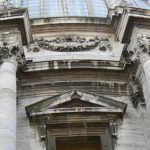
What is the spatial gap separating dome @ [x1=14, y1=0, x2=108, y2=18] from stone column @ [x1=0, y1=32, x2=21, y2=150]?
7618mm

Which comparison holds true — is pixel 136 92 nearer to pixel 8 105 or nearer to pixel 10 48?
pixel 10 48

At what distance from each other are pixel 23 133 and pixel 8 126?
255cm

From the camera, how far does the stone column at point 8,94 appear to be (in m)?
15.1

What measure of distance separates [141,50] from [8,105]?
5064 millimetres

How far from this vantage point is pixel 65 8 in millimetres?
27281

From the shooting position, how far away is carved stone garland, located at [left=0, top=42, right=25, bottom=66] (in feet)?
59.3

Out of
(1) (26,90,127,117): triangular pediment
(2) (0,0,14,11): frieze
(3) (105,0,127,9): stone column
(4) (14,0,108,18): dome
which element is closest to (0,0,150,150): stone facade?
(1) (26,90,127,117): triangular pediment

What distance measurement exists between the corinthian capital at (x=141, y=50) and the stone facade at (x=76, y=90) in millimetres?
33

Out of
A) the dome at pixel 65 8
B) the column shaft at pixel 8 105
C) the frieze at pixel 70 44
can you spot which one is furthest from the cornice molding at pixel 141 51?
the dome at pixel 65 8

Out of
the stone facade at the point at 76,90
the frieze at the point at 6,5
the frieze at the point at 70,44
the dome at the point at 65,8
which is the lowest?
the dome at the point at 65,8

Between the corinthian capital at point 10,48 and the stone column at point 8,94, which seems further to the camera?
the corinthian capital at point 10,48

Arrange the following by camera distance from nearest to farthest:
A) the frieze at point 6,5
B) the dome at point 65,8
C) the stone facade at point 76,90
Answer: the stone facade at point 76,90, the frieze at point 6,5, the dome at point 65,8

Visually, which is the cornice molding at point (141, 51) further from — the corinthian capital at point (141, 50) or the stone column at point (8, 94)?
the stone column at point (8, 94)

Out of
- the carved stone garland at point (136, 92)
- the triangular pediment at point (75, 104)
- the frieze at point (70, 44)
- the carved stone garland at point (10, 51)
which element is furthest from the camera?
the frieze at point (70, 44)
